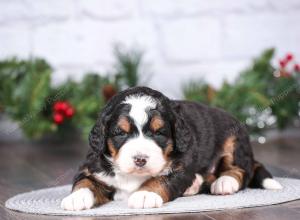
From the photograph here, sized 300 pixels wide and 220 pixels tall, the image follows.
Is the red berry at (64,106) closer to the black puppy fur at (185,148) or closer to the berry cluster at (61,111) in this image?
the berry cluster at (61,111)

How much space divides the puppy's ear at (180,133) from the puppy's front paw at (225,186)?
239 millimetres

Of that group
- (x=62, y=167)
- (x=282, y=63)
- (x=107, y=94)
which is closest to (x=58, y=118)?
(x=107, y=94)

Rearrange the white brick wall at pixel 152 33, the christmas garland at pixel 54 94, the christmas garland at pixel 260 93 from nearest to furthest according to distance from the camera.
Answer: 1. the christmas garland at pixel 54 94
2. the christmas garland at pixel 260 93
3. the white brick wall at pixel 152 33

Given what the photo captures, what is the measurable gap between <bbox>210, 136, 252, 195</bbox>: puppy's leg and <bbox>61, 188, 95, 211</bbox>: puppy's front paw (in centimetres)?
61

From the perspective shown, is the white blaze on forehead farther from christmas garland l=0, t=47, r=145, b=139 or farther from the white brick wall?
the white brick wall

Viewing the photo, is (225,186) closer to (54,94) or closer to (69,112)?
(69,112)

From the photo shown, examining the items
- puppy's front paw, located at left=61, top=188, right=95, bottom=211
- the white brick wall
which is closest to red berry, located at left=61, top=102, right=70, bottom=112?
the white brick wall

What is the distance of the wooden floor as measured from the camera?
276 centimetres

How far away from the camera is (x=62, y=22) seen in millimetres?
5637

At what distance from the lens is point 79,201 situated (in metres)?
2.88

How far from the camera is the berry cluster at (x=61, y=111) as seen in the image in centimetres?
489

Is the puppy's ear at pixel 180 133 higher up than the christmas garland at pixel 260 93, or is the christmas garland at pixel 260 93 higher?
the christmas garland at pixel 260 93

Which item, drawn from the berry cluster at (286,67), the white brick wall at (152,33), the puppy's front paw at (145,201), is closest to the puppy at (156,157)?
the puppy's front paw at (145,201)

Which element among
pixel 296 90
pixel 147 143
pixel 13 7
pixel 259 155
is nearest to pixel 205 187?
pixel 147 143
